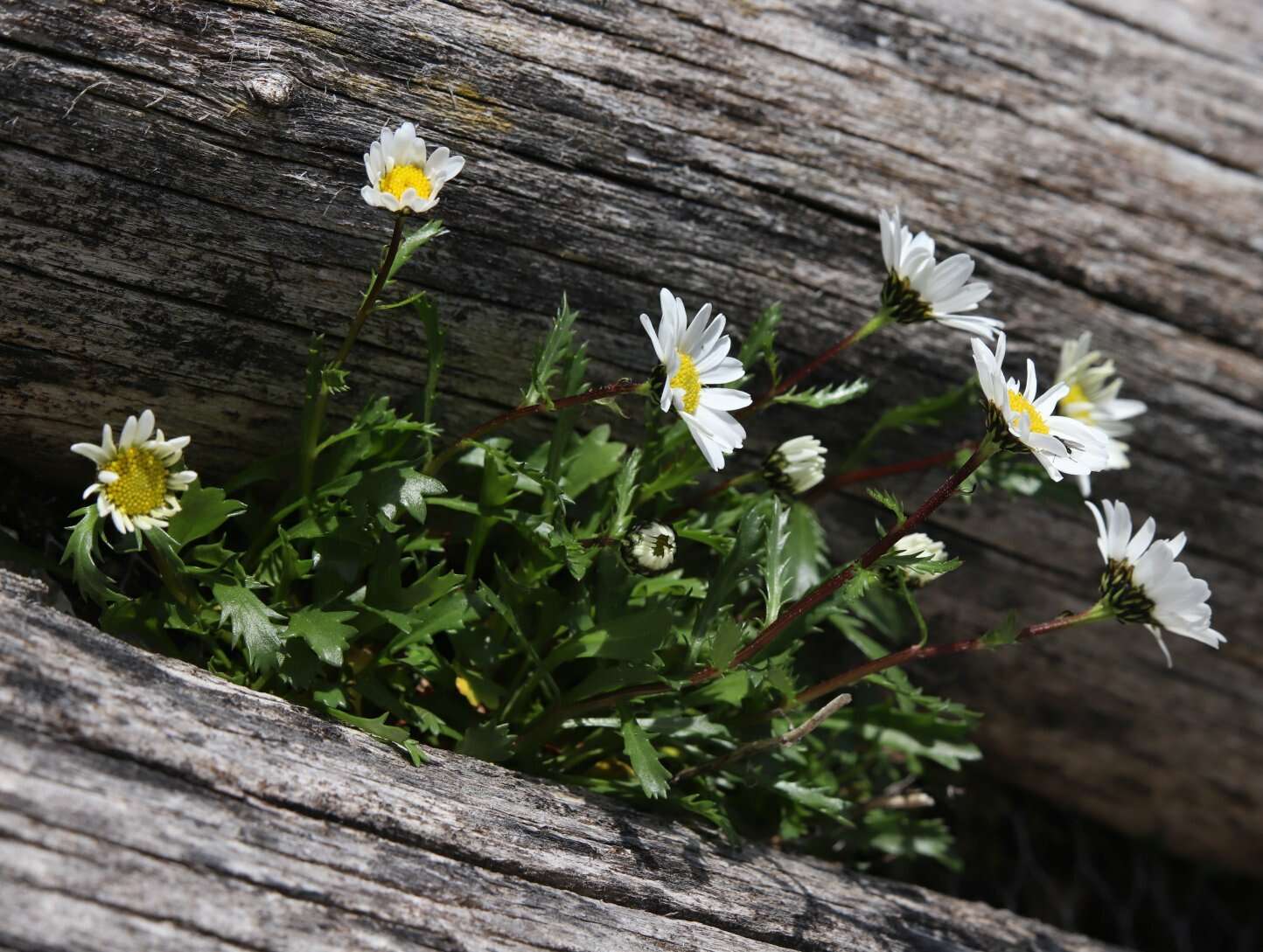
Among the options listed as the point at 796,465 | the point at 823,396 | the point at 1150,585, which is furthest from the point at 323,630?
the point at 1150,585

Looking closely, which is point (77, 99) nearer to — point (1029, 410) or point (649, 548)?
point (649, 548)

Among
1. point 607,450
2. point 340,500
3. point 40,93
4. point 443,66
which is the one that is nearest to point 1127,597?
point 607,450

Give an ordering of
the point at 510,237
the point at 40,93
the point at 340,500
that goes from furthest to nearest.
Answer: the point at 510,237 → the point at 340,500 → the point at 40,93

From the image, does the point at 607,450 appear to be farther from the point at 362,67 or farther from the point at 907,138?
the point at 907,138

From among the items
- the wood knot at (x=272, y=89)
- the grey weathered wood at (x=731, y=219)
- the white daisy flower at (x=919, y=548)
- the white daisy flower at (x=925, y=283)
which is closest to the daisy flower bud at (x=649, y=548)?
the white daisy flower at (x=919, y=548)

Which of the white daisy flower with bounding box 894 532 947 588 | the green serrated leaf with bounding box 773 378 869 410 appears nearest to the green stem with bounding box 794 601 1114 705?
the white daisy flower with bounding box 894 532 947 588

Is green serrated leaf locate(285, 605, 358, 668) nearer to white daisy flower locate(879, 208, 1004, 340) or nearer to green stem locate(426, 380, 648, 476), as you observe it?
green stem locate(426, 380, 648, 476)
